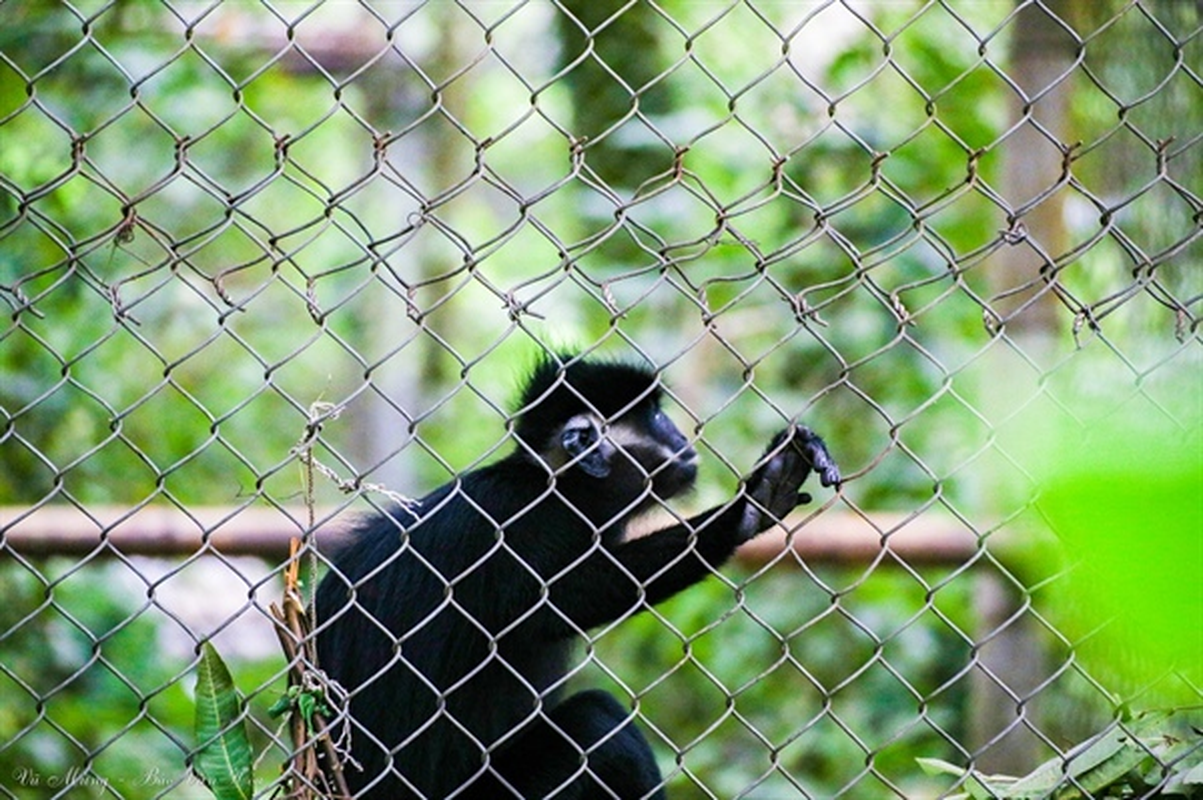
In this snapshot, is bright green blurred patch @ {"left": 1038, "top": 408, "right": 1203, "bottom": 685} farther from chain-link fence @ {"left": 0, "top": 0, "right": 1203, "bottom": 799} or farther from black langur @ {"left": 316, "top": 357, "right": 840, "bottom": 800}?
black langur @ {"left": 316, "top": 357, "right": 840, "bottom": 800}

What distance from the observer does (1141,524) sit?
0.46 meters

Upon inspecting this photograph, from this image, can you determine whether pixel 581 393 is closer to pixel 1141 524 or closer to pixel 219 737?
pixel 219 737

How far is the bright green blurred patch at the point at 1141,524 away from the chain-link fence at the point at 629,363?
1292 mm

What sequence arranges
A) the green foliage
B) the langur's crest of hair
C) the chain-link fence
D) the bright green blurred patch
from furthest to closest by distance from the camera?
the langur's crest of hair → the green foliage → the chain-link fence → the bright green blurred patch

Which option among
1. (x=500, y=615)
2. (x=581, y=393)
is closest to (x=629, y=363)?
(x=581, y=393)

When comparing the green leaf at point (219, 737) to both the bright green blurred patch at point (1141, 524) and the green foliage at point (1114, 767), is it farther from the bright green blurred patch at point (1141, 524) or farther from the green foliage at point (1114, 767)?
the bright green blurred patch at point (1141, 524)

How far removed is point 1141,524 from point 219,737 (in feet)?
5.61

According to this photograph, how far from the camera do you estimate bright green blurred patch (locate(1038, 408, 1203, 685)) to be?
458 mm

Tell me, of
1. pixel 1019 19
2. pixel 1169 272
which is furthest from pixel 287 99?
pixel 1169 272

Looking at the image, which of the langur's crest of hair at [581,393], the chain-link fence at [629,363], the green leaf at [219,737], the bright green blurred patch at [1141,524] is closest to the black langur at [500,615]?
the chain-link fence at [629,363]

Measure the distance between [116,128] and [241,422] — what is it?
1.54 meters

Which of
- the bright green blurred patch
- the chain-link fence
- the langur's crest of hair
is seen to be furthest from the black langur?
the bright green blurred patch

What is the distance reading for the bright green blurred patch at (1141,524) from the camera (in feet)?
1.50

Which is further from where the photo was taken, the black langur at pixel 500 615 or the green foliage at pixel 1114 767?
the black langur at pixel 500 615
